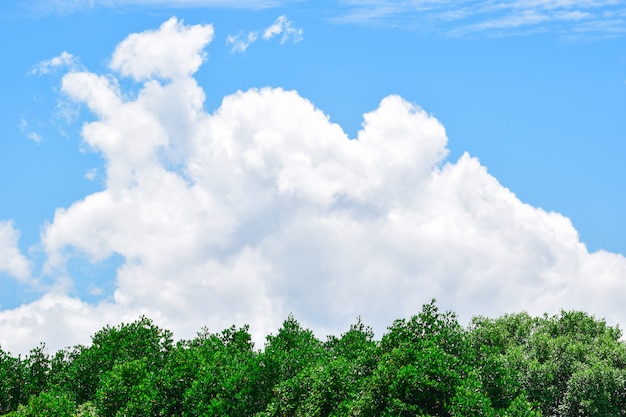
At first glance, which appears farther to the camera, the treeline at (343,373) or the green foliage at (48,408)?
the green foliage at (48,408)

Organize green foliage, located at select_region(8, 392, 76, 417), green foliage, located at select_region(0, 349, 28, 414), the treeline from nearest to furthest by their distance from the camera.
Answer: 1. the treeline
2. green foliage, located at select_region(8, 392, 76, 417)
3. green foliage, located at select_region(0, 349, 28, 414)

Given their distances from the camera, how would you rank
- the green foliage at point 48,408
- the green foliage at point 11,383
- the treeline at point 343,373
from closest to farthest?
1. the treeline at point 343,373
2. the green foliage at point 48,408
3. the green foliage at point 11,383

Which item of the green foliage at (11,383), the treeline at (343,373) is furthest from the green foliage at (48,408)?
the green foliage at (11,383)

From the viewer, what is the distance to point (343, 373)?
29.8 meters

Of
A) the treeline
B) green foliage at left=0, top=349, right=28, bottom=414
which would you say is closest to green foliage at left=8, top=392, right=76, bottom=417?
the treeline

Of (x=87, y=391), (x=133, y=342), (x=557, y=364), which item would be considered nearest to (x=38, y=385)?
(x=87, y=391)

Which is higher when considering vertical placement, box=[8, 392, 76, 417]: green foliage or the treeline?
the treeline

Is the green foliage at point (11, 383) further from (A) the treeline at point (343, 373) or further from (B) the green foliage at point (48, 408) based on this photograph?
(B) the green foliage at point (48, 408)

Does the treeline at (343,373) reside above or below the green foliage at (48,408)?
above

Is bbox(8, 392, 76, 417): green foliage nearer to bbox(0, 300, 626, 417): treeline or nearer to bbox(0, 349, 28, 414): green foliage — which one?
bbox(0, 300, 626, 417): treeline

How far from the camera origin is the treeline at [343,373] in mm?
27906

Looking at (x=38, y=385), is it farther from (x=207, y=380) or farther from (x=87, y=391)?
(x=207, y=380)

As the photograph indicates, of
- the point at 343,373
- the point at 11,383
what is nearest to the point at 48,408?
the point at 11,383

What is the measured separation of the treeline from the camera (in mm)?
27906
